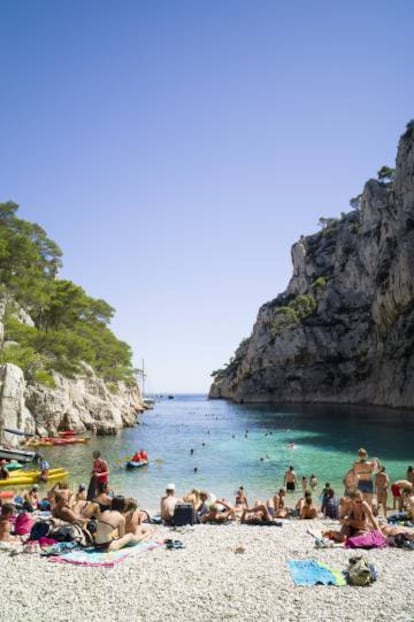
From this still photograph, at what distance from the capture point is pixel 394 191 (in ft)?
245

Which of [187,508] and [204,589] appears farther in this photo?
[187,508]

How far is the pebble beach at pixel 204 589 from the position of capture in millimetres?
6910

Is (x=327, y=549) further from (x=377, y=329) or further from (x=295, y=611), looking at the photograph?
(x=377, y=329)

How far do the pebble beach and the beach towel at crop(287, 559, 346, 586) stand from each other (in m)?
0.19

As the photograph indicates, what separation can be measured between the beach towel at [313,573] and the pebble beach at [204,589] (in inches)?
7.5

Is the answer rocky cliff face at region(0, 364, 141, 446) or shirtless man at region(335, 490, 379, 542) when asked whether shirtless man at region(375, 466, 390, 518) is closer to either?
shirtless man at region(335, 490, 379, 542)

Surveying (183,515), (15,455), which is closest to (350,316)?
(15,455)

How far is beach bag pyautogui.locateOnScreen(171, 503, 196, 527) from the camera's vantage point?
42.5 ft

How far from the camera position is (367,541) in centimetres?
1024

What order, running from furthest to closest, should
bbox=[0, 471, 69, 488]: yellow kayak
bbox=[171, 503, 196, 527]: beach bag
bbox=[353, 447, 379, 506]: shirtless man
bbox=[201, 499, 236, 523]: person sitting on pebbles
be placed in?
bbox=[0, 471, 69, 488]: yellow kayak
bbox=[353, 447, 379, 506]: shirtless man
bbox=[201, 499, 236, 523]: person sitting on pebbles
bbox=[171, 503, 196, 527]: beach bag

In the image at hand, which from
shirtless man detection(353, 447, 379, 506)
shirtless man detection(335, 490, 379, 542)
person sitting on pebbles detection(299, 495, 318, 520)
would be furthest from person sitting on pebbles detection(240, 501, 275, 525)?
shirtless man detection(353, 447, 379, 506)

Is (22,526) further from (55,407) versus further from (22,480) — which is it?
(55,407)

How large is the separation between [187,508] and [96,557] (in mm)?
4251

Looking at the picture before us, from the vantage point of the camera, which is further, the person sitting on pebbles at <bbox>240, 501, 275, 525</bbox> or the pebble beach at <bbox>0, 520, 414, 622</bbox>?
the person sitting on pebbles at <bbox>240, 501, 275, 525</bbox>
